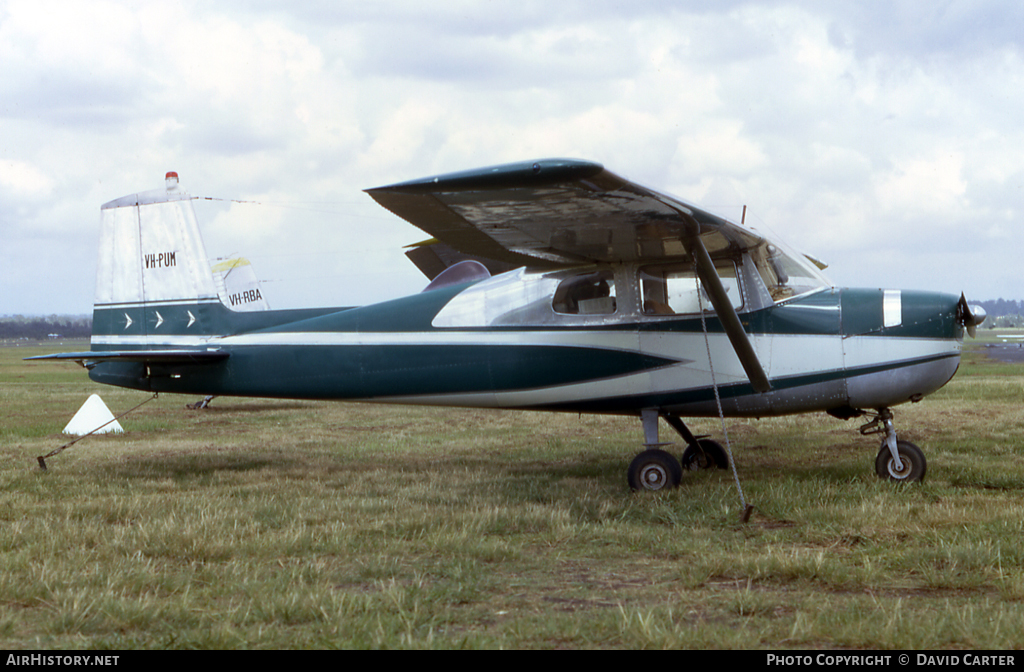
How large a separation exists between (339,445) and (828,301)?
752cm

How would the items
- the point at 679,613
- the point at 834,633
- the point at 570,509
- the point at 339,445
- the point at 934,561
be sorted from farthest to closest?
the point at 339,445, the point at 570,509, the point at 934,561, the point at 679,613, the point at 834,633

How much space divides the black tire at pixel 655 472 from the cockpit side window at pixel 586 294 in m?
1.54

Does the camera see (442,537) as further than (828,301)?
No

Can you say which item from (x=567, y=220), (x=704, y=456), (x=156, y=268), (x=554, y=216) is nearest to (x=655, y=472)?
(x=704, y=456)

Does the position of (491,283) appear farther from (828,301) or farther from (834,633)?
(834,633)

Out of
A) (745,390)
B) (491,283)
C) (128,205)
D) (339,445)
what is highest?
(128,205)

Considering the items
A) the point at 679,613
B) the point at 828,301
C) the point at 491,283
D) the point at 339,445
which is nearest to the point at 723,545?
the point at 679,613

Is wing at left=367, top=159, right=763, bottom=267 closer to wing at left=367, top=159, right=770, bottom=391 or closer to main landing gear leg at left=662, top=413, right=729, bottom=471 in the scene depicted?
wing at left=367, top=159, right=770, bottom=391

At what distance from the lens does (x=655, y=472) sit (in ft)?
25.6

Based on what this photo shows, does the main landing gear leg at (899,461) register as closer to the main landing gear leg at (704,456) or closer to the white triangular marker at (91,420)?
the main landing gear leg at (704,456)

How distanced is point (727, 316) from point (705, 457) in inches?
107

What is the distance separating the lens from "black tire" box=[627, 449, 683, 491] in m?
7.72

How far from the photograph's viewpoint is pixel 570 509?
22.3 feet

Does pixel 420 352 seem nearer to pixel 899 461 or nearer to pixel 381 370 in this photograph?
pixel 381 370
